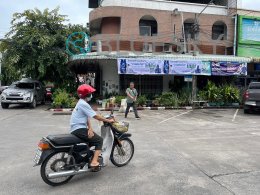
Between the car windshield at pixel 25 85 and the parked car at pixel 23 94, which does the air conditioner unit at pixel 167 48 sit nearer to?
the parked car at pixel 23 94

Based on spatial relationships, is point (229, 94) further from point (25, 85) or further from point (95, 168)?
point (95, 168)

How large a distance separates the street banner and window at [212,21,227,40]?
18.9 ft

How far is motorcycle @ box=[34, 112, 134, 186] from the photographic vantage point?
505cm

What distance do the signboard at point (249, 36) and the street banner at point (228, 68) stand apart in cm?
409

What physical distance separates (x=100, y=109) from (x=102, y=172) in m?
12.0

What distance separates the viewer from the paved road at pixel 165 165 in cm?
503

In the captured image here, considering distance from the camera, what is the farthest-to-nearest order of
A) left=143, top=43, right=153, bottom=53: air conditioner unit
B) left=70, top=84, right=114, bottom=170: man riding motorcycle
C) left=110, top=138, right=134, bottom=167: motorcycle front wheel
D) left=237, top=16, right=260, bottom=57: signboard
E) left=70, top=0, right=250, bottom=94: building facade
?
left=237, top=16, right=260, bottom=57: signboard < left=143, top=43, right=153, bottom=53: air conditioner unit < left=70, top=0, right=250, bottom=94: building facade < left=110, top=138, right=134, bottom=167: motorcycle front wheel < left=70, top=84, right=114, bottom=170: man riding motorcycle

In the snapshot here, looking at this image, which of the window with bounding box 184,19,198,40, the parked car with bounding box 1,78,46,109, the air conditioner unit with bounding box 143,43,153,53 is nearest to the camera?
the parked car with bounding box 1,78,46,109

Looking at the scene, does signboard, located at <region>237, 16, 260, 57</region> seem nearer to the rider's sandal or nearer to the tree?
the tree

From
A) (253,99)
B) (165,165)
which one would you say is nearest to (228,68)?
(253,99)

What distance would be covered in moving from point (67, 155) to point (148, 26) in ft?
65.7

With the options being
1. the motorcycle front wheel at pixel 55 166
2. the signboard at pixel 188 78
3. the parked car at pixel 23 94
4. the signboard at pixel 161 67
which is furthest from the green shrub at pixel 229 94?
the motorcycle front wheel at pixel 55 166

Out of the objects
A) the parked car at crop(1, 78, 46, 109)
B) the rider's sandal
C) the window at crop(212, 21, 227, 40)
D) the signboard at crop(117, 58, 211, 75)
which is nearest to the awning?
the signboard at crop(117, 58, 211, 75)

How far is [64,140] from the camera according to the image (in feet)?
17.0
